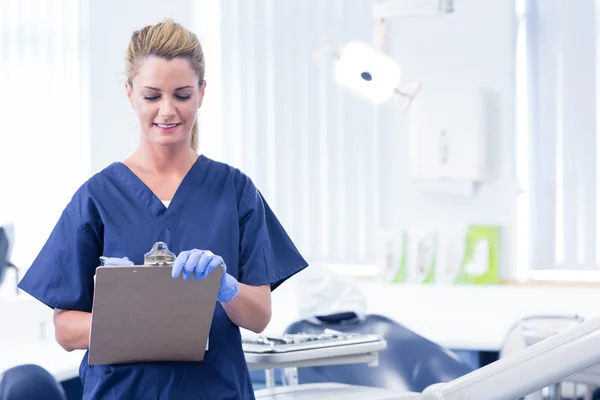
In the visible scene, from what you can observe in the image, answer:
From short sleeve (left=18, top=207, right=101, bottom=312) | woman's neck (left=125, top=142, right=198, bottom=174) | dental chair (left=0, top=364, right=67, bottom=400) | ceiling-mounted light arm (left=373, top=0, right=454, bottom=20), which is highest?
ceiling-mounted light arm (left=373, top=0, right=454, bottom=20)

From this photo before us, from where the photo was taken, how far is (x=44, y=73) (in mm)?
4867

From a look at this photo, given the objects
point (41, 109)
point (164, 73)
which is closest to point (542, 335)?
point (164, 73)

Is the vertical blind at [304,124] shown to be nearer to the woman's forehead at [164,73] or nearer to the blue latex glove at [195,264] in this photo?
the woman's forehead at [164,73]

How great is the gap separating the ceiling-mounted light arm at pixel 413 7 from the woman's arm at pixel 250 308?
2.07 meters

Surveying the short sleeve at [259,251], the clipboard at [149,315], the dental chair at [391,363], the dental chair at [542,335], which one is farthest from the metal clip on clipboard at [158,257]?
the dental chair at [391,363]

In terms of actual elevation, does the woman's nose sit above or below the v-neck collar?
above

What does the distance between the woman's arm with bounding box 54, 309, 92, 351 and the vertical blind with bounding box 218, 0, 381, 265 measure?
297 cm

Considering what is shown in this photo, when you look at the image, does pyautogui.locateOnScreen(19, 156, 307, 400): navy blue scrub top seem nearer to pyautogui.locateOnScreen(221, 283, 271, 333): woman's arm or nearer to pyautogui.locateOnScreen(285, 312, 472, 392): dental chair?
pyautogui.locateOnScreen(221, 283, 271, 333): woman's arm

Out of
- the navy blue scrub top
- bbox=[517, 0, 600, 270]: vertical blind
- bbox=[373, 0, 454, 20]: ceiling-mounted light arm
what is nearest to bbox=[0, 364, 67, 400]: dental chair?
the navy blue scrub top

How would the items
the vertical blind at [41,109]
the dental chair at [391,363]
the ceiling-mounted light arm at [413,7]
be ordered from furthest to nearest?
the vertical blind at [41,109] < the ceiling-mounted light arm at [413,7] < the dental chair at [391,363]

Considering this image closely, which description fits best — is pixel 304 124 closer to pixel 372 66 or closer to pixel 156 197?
pixel 372 66

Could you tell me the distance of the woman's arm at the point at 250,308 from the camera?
161 cm

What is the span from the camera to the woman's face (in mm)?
1616

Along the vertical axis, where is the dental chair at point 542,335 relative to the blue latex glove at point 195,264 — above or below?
below
